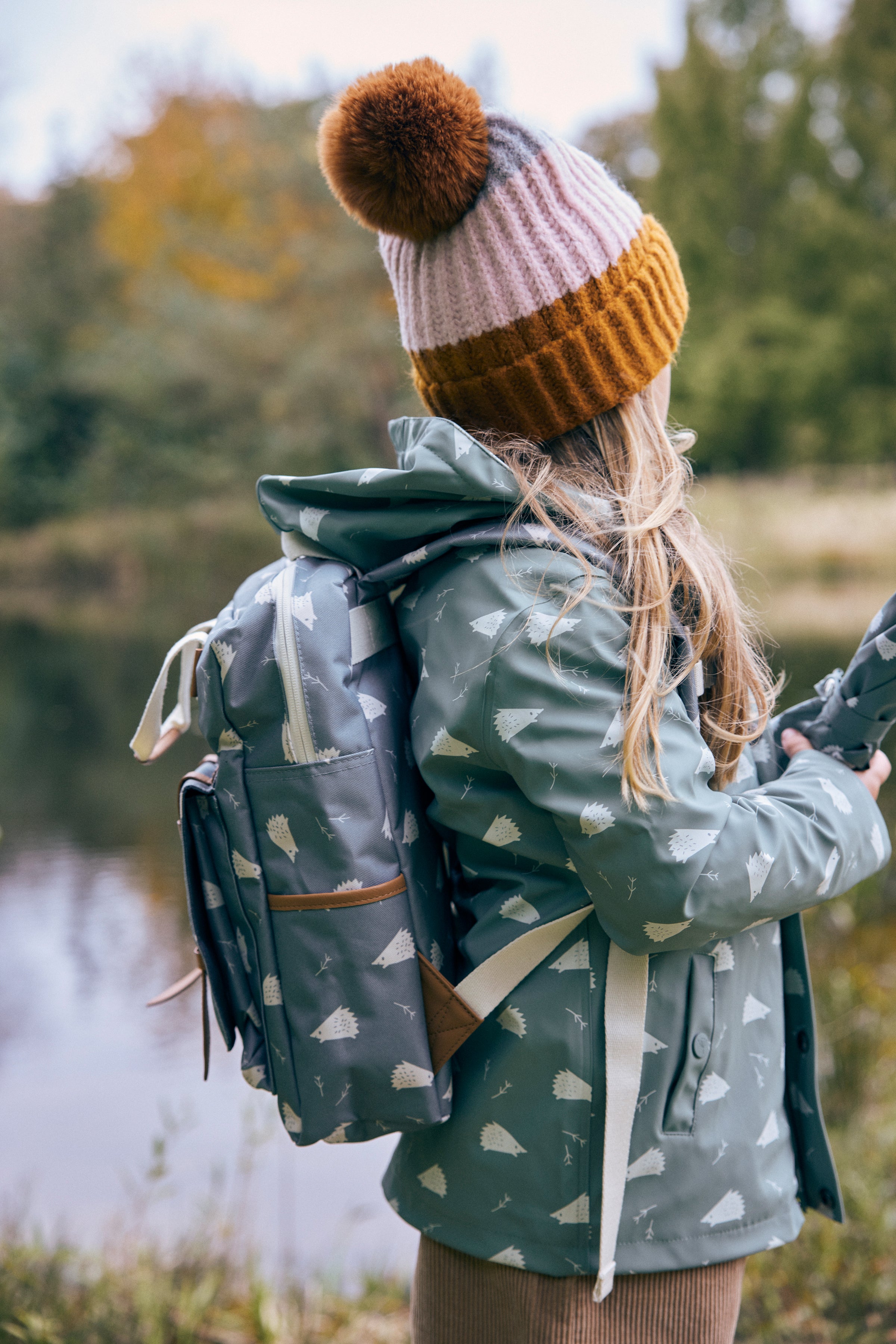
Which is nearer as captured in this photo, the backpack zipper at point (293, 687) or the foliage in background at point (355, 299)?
the backpack zipper at point (293, 687)

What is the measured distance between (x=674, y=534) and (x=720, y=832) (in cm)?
25

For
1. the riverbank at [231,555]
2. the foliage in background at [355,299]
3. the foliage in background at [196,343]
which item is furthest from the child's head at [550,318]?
the foliage in background at [355,299]

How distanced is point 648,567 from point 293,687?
292 millimetres

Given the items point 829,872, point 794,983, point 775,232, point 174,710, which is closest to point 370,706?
point 174,710

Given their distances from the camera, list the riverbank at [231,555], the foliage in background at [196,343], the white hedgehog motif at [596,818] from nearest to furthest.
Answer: the white hedgehog motif at [596,818] < the riverbank at [231,555] < the foliage in background at [196,343]

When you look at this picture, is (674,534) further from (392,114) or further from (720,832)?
(392,114)

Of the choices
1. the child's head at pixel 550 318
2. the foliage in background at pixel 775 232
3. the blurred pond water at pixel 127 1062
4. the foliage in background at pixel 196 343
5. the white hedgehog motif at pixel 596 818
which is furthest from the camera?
the foliage in background at pixel 775 232

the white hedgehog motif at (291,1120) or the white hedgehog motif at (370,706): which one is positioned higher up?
the white hedgehog motif at (370,706)

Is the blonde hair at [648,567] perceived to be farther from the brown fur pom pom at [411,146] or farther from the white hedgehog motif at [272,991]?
the white hedgehog motif at [272,991]

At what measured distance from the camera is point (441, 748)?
803mm

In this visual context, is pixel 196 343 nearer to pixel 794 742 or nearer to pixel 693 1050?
pixel 794 742

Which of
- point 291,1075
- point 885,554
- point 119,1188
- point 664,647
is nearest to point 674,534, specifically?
point 664,647

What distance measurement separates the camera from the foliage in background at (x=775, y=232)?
42.1ft

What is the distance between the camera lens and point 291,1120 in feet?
2.74
